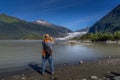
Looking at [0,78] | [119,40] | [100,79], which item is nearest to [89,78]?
[100,79]

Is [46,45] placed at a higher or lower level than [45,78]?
higher

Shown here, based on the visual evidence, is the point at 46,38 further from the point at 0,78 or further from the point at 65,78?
the point at 0,78

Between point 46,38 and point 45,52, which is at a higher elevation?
point 46,38

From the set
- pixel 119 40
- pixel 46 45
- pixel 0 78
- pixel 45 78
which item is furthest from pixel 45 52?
pixel 119 40

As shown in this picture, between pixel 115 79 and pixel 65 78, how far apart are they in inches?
144

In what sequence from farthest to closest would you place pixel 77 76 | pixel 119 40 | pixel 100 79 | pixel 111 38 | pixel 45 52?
pixel 111 38 < pixel 119 40 < pixel 45 52 < pixel 77 76 < pixel 100 79

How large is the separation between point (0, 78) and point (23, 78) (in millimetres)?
1975

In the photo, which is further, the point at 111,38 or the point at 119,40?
the point at 111,38

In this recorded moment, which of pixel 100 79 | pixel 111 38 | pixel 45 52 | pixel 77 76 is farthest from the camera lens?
pixel 111 38

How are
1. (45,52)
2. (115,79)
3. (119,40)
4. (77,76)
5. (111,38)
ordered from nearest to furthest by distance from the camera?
(115,79), (77,76), (45,52), (119,40), (111,38)

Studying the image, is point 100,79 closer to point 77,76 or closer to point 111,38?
point 77,76

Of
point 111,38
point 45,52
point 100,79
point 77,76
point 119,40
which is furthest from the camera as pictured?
point 111,38

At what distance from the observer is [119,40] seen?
180 meters

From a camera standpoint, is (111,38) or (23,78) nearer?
(23,78)
